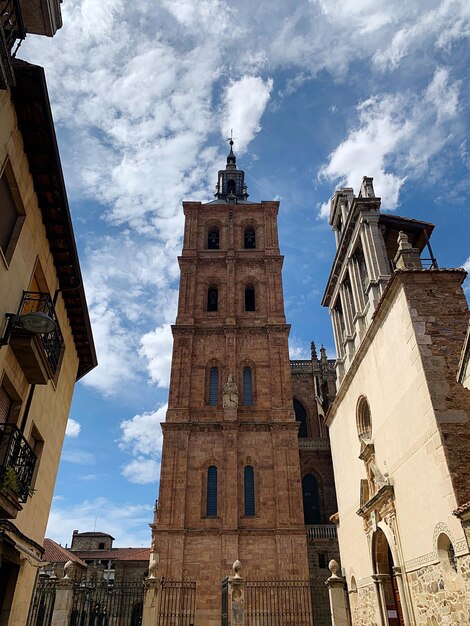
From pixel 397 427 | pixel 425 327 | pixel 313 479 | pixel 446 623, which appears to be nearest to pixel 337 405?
pixel 397 427

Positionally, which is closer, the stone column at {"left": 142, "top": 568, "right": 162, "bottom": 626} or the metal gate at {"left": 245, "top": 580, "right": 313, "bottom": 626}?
the stone column at {"left": 142, "top": 568, "right": 162, "bottom": 626}

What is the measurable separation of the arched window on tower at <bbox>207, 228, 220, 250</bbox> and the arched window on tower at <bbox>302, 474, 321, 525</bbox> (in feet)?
57.6

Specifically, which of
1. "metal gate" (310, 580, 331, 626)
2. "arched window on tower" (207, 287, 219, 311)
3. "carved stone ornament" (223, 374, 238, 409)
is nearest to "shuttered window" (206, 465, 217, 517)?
"carved stone ornament" (223, 374, 238, 409)

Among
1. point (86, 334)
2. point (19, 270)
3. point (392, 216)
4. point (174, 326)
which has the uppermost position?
point (174, 326)

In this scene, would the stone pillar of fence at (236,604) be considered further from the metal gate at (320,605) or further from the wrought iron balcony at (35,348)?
the metal gate at (320,605)

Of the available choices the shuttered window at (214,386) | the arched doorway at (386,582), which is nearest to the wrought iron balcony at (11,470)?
the arched doorway at (386,582)

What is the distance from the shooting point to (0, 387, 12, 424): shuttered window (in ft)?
29.9

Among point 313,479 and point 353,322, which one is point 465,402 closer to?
point 353,322

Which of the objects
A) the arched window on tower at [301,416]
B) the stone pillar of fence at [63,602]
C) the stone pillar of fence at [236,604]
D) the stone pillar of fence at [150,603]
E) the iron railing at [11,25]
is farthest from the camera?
the arched window on tower at [301,416]

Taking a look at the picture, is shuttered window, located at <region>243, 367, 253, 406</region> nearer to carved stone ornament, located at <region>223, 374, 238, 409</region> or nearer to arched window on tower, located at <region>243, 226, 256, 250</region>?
carved stone ornament, located at <region>223, 374, 238, 409</region>

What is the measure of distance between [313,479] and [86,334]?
852 inches

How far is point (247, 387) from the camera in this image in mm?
30109

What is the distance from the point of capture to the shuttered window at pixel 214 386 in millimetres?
29625

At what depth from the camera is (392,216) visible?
607 inches
